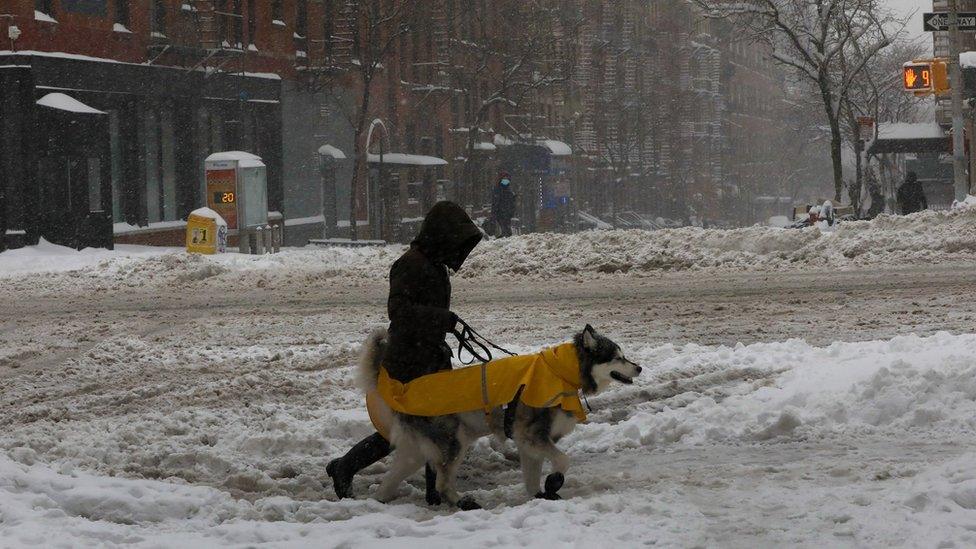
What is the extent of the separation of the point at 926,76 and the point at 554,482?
23.0 metres

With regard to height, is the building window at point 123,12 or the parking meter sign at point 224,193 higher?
the building window at point 123,12

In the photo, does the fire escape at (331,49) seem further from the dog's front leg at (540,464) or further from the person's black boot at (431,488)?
the dog's front leg at (540,464)

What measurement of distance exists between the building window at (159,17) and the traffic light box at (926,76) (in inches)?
694

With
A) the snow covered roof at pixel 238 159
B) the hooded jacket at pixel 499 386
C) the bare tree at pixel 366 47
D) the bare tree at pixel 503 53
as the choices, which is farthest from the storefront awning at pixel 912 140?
the hooded jacket at pixel 499 386

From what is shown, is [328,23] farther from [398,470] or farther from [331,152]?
[398,470]

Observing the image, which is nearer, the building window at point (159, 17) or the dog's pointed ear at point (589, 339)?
the dog's pointed ear at point (589, 339)

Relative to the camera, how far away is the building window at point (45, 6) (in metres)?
28.7

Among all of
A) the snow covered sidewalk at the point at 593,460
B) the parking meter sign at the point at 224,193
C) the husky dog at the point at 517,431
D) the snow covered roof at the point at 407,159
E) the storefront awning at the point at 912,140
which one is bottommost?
the snow covered sidewalk at the point at 593,460

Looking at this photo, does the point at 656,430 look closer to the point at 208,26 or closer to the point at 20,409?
the point at 20,409

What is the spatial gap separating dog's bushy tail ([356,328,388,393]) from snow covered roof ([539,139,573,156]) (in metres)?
50.9

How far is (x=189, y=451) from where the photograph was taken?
26.6 ft

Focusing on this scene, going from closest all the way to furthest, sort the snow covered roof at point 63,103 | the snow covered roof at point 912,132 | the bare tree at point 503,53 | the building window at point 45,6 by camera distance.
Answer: the snow covered roof at point 63,103 → the building window at point 45,6 → the snow covered roof at point 912,132 → the bare tree at point 503,53

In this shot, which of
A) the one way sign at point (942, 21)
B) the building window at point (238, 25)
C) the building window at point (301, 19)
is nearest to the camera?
the one way sign at point (942, 21)

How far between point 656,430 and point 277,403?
9.75 ft
